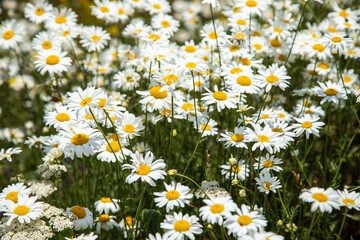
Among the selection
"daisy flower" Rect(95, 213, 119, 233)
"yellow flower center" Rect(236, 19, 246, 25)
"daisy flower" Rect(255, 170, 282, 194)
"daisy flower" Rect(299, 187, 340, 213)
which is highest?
"yellow flower center" Rect(236, 19, 246, 25)

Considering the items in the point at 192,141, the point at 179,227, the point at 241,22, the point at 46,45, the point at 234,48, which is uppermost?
the point at 241,22

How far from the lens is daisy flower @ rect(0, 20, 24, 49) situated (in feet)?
15.7

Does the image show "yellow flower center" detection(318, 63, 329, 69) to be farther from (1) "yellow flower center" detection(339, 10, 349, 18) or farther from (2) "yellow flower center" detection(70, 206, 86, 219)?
(2) "yellow flower center" detection(70, 206, 86, 219)

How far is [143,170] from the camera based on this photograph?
8.29 feet

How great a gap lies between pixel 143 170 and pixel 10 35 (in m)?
3.61

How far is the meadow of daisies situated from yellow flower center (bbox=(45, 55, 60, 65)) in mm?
12

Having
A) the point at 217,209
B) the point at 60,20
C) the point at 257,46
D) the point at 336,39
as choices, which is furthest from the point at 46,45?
the point at 336,39

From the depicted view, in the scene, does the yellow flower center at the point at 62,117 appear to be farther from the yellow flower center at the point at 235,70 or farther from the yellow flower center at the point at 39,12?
the yellow flower center at the point at 39,12

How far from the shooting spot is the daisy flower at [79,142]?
100 inches

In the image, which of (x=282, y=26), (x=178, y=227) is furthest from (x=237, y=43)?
(x=178, y=227)

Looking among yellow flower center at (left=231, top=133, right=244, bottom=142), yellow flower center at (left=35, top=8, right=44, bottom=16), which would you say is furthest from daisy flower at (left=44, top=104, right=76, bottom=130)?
yellow flower center at (left=35, top=8, right=44, bottom=16)

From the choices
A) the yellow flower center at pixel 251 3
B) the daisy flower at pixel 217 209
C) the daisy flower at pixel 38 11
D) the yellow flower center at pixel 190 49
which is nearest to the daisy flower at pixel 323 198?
the daisy flower at pixel 217 209

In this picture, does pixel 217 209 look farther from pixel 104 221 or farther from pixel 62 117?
pixel 62 117

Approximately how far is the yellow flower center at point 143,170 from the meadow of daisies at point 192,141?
0.03ft
